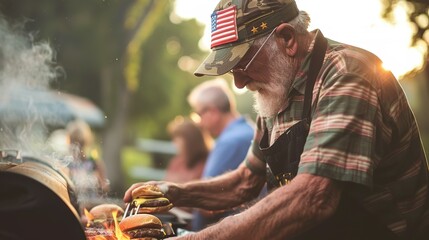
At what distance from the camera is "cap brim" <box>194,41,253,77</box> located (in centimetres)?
266

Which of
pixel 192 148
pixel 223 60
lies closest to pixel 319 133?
pixel 223 60

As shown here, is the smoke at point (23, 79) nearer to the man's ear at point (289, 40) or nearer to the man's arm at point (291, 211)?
the man's ear at point (289, 40)

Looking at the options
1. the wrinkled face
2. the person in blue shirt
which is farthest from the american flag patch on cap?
the person in blue shirt

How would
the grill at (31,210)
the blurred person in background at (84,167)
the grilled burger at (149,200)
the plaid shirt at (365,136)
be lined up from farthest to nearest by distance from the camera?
the blurred person in background at (84,167) < the grilled burger at (149,200) < the plaid shirt at (365,136) < the grill at (31,210)

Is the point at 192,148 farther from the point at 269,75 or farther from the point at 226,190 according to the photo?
the point at 269,75

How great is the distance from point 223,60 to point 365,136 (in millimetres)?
782

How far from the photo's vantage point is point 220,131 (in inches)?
227

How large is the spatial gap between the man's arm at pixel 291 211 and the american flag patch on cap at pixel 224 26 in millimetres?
801

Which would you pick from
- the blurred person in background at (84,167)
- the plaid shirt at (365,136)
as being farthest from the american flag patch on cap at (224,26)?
the blurred person in background at (84,167)

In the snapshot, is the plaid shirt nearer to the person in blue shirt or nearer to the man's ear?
the man's ear

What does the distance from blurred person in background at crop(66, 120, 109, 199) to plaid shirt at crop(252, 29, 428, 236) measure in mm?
1931

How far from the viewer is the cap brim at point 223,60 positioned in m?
2.66

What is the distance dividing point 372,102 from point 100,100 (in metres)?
16.6

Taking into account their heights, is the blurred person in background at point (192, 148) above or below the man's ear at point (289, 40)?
below
